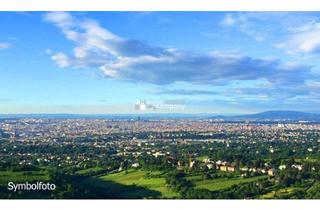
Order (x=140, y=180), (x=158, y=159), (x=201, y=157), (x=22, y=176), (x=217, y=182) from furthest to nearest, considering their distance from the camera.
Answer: (x=201, y=157) → (x=158, y=159) → (x=140, y=180) → (x=217, y=182) → (x=22, y=176)

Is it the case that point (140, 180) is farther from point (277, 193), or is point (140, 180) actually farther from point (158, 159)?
point (277, 193)

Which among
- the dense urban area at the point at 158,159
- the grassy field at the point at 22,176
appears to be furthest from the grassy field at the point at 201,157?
the grassy field at the point at 22,176

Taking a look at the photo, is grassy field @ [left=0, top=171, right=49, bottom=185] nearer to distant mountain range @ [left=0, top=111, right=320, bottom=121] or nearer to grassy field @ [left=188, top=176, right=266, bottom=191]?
distant mountain range @ [left=0, top=111, right=320, bottom=121]

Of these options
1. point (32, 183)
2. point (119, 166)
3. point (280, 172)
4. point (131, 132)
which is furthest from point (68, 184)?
point (280, 172)

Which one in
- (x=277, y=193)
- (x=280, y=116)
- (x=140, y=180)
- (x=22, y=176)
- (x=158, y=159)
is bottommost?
(x=277, y=193)

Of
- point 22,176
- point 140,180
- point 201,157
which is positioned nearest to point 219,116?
point 201,157
